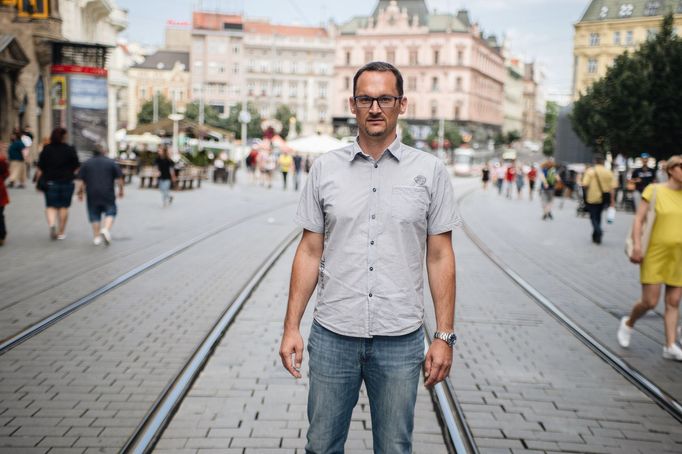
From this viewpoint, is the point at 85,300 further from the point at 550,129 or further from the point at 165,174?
the point at 550,129

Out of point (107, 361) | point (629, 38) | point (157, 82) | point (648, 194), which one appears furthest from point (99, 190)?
point (157, 82)

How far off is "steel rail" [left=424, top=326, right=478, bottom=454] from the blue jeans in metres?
1.35

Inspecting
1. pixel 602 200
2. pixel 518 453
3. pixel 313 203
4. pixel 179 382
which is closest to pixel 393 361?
pixel 313 203

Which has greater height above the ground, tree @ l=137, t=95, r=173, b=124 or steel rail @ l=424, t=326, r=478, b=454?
tree @ l=137, t=95, r=173, b=124

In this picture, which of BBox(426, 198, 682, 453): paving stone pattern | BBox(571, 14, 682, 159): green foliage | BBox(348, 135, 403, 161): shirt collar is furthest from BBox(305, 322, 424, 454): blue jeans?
BBox(571, 14, 682, 159): green foliage

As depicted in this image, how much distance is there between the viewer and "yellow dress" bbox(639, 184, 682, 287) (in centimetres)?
604

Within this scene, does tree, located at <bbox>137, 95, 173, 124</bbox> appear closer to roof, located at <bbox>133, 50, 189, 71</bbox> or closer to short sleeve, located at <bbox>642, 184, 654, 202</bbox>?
roof, located at <bbox>133, 50, 189, 71</bbox>

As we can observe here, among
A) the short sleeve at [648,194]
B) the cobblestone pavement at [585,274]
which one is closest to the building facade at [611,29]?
the cobblestone pavement at [585,274]

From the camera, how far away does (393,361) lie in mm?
2768

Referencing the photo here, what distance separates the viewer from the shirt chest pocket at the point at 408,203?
275 centimetres

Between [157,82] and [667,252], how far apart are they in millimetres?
108886

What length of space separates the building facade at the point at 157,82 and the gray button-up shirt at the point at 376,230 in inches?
4149

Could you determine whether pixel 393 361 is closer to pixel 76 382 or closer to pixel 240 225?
pixel 76 382

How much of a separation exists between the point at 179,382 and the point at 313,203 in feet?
8.86
